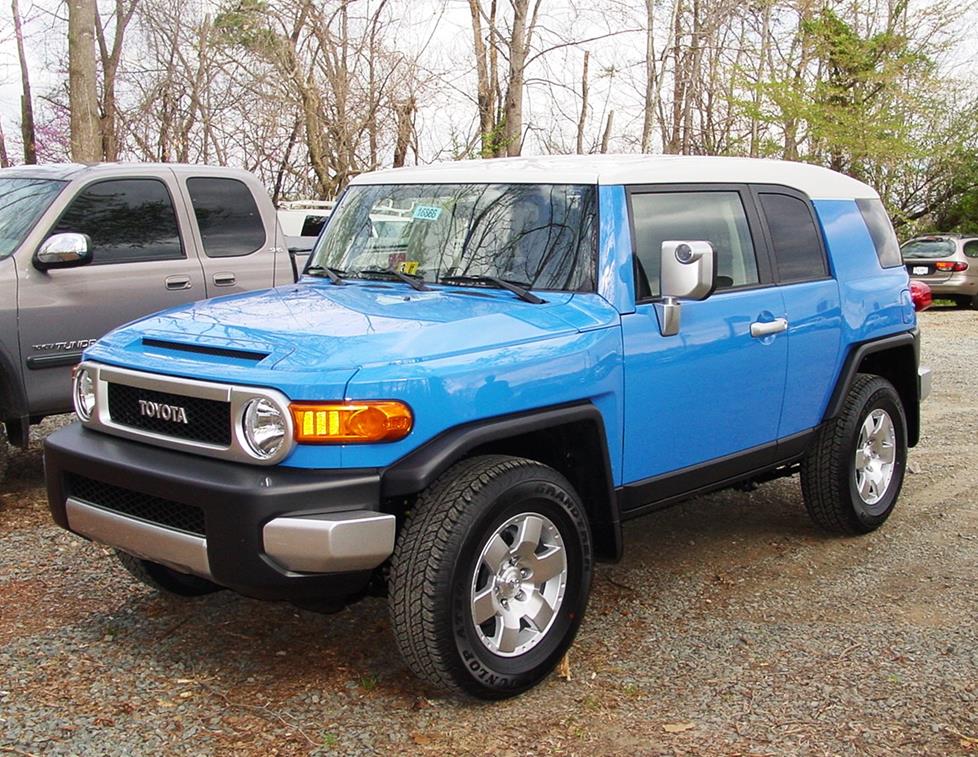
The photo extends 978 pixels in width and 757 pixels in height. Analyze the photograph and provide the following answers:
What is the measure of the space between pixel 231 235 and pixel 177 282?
1.99ft

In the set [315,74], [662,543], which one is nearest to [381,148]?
[315,74]

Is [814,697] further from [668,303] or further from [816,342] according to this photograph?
[816,342]

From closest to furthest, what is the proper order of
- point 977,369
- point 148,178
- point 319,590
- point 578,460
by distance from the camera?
point 319,590
point 578,460
point 148,178
point 977,369

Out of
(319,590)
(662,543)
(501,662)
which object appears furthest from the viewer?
(662,543)

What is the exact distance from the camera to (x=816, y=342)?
5379mm

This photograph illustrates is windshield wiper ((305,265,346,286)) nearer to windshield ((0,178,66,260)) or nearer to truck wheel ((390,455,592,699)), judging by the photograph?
truck wheel ((390,455,592,699))

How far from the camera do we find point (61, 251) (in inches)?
249

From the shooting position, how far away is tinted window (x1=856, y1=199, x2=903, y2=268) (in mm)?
6004

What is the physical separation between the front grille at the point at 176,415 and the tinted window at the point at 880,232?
3.79 metres

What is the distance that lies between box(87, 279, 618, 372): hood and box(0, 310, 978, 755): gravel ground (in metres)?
1.18

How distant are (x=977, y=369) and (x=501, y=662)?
9.87 meters

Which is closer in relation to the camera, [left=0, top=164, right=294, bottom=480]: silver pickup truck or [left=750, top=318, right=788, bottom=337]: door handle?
[left=750, top=318, right=788, bottom=337]: door handle

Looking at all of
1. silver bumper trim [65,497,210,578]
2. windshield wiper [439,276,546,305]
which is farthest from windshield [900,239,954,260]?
silver bumper trim [65,497,210,578]

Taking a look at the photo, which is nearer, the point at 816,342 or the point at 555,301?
the point at 555,301
